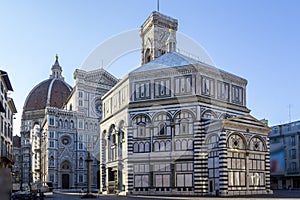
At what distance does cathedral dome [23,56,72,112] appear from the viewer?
114m

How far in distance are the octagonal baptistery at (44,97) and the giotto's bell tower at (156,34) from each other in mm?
44021

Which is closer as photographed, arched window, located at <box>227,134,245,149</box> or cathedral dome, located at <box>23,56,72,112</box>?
arched window, located at <box>227,134,245,149</box>

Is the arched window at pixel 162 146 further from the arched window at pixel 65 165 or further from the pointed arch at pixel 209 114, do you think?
the arched window at pixel 65 165

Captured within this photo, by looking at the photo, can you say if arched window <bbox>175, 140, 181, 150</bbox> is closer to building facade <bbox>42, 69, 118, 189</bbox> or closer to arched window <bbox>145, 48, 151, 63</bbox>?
arched window <bbox>145, 48, 151, 63</bbox>

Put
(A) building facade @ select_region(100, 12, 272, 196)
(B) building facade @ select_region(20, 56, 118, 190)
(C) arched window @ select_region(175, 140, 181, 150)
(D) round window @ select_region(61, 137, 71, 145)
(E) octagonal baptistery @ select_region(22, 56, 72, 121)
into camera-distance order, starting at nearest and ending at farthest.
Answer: (A) building facade @ select_region(100, 12, 272, 196) → (C) arched window @ select_region(175, 140, 181, 150) → (B) building facade @ select_region(20, 56, 118, 190) → (D) round window @ select_region(61, 137, 71, 145) → (E) octagonal baptistery @ select_region(22, 56, 72, 121)

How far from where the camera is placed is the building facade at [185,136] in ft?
125

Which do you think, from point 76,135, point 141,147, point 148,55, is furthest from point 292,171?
point 76,135

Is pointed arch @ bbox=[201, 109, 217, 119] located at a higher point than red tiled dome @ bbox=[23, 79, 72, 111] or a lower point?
lower

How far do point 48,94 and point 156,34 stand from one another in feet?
173

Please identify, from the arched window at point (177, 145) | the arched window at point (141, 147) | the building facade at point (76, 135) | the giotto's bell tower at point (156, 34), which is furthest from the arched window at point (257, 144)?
the building facade at point (76, 135)

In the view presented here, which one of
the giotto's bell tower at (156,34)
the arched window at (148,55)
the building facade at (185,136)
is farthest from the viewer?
the arched window at (148,55)

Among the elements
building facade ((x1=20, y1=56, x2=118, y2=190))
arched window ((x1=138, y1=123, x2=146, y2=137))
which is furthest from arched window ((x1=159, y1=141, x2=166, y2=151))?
building facade ((x1=20, y1=56, x2=118, y2=190))

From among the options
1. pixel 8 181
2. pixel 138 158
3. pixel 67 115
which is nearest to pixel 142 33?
pixel 67 115

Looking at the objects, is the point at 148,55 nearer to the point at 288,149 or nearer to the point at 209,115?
the point at 288,149
